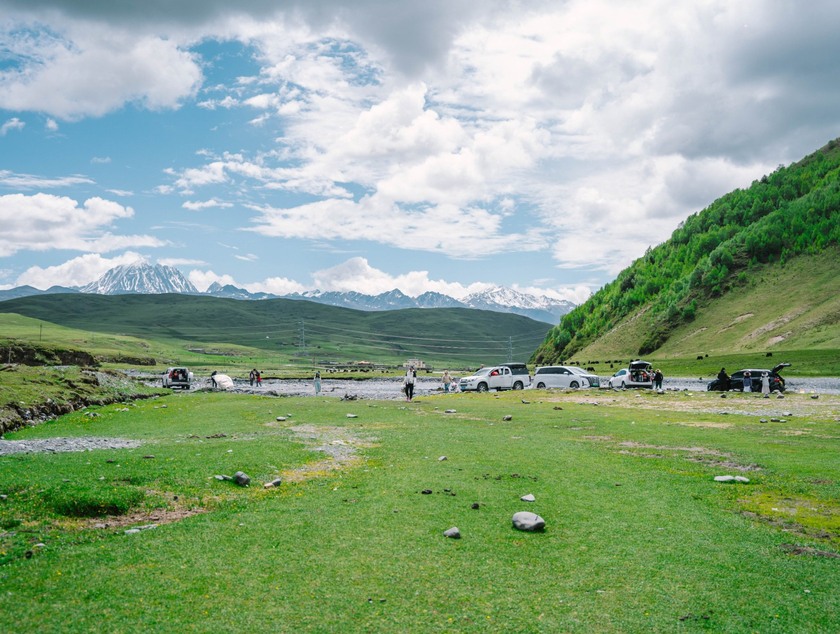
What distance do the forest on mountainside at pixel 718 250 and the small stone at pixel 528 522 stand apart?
139785 millimetres

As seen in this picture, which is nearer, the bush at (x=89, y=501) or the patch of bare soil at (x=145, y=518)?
the patch of bare soil at (x=145, y=518)

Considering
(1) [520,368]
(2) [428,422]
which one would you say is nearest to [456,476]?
(2) [428,422]

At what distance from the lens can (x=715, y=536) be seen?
410 inches

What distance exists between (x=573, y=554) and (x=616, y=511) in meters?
2.91

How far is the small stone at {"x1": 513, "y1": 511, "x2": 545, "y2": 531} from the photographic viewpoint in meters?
10.5

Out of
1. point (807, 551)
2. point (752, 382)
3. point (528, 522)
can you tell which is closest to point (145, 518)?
point (528, 522)

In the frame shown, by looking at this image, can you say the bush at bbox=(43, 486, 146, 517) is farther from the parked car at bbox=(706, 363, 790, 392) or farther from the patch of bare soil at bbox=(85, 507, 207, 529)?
the parked car at bbox=(706, 363, 790, 392)

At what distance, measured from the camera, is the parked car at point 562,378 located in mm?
58938

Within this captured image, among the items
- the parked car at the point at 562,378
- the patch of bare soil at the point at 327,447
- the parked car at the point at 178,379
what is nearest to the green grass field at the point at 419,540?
the patch of bare soil at the point at 327,447

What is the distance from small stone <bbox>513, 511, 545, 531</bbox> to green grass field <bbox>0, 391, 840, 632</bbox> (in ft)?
0.68

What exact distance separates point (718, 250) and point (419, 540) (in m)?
165

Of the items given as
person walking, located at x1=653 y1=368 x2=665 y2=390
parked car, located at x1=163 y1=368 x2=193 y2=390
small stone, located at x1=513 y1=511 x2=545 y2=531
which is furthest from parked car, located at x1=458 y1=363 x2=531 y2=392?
small stone, located at x1=513 y1=511 x2=545 y2=531

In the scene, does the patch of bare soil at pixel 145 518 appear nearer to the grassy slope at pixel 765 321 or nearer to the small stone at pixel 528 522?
the small stone at pixel 528 522

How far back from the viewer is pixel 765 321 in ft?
391
